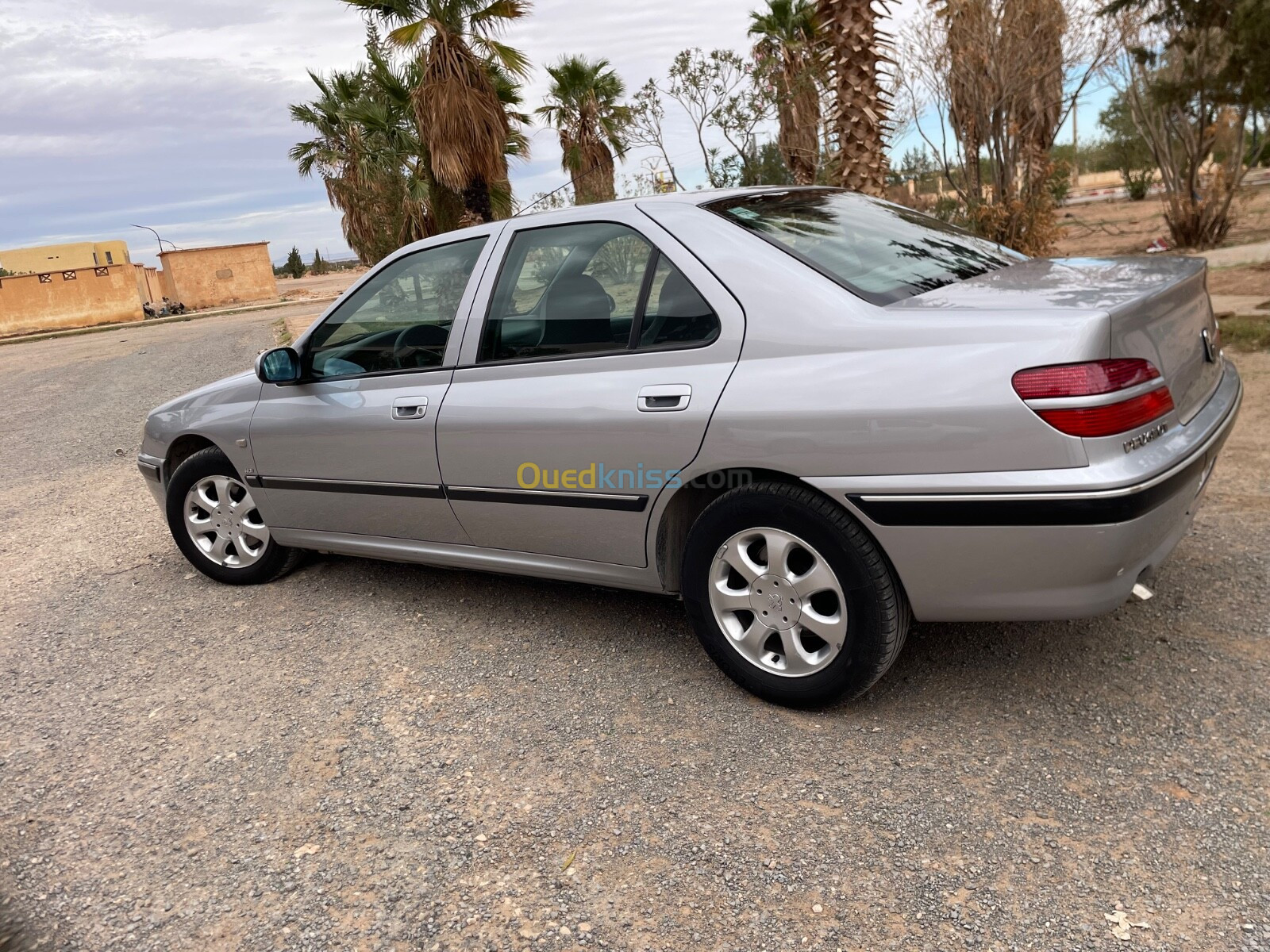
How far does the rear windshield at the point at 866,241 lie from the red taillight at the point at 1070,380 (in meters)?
0.55

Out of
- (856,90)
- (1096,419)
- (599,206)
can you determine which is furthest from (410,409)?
(856,90)

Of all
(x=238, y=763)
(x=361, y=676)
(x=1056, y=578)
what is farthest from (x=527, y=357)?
(x=1056, y=578)

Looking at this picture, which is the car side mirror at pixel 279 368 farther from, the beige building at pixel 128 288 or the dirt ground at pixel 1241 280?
the beige building at pixel 128 288

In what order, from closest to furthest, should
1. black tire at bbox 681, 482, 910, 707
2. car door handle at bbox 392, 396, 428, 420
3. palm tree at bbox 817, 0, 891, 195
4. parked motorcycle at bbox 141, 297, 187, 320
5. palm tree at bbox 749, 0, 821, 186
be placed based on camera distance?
1. black tire at bbox 681, 482, 910, 707
2. car door handle at bbox 392, 396, 428, 420
3. palm tree at bbox 817, 0, 891, 195
4. palm tree at bbox 749, 0, 821, 186
5. parked motorcycle at bbox 141, 297, 187, 320

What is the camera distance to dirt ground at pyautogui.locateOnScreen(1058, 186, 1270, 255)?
52.3ft

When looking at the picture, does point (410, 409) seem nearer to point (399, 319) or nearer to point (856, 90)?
point (399, 319)

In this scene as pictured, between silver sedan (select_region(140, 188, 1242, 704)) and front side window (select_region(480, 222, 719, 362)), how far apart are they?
1cm

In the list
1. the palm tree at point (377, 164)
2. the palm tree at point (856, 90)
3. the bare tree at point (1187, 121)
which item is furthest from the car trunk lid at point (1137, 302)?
the palm tree at point (377, 164)

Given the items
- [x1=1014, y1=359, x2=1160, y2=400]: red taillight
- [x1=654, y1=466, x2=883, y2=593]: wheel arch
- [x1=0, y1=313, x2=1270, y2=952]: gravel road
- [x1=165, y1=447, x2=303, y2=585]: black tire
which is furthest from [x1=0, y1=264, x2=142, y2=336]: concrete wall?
[x1=1014, y1=359, x2=1160, y2=400]: red taillight

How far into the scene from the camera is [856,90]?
962 cm

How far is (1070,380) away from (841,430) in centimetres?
60

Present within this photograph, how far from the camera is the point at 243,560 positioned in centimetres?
473

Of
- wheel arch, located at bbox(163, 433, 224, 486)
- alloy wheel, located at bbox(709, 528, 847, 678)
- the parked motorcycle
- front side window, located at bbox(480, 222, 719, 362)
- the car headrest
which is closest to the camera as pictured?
alloy wheel, located at bbox(709, 528, 847, 678)

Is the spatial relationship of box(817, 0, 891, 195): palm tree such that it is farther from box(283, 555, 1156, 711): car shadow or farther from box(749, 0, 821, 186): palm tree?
box(283, 555, 1156, 711): car shadow
